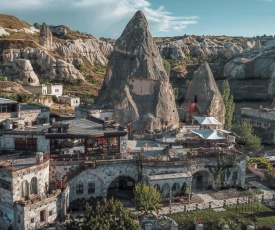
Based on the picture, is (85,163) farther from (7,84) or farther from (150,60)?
(7,84)

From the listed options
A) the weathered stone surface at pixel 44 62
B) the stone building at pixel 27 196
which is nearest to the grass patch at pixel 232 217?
the stone building at pixel 27 196

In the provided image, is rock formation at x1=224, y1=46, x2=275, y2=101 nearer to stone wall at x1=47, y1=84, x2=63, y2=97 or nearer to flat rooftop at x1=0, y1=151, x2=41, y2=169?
stone wall at x1=47, y1=84, x2=63, y2=97

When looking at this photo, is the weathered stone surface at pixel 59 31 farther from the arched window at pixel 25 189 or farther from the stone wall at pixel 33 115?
the arched window at pixel 25 189

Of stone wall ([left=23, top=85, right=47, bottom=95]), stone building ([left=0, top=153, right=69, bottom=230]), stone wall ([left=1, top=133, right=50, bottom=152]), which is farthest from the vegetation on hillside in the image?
stone wall ([left=23, top=85, right=47, bottom=95])

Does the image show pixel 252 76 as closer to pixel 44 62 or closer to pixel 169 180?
pixel 44 62

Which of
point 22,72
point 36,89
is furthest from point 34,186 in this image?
point 22,72

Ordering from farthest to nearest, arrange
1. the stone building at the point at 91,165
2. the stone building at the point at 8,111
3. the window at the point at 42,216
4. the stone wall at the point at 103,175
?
the stone building at the point at 8,111 < the stone wall at the point at 103,175 < the stone building at the point at 91,165 < the window at the point at 42,216

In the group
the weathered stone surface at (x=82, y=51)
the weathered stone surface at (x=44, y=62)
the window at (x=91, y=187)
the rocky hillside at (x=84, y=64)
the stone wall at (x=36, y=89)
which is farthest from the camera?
the weathered stone surface at (x=82, y=51)
